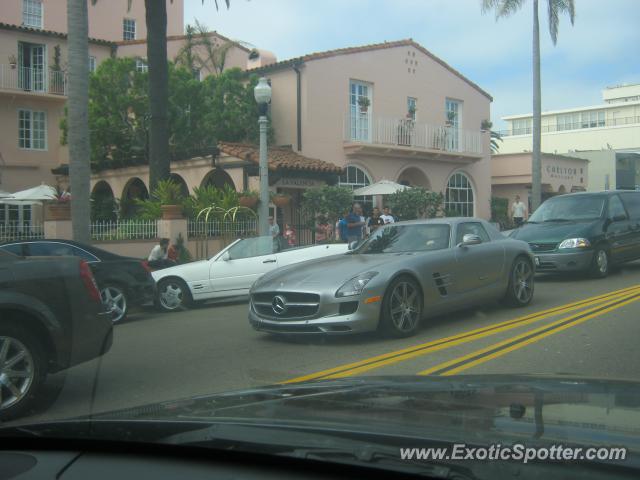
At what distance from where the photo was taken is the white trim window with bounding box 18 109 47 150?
2664 centimetres

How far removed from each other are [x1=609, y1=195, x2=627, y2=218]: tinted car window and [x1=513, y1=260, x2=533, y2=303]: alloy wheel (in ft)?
16.2

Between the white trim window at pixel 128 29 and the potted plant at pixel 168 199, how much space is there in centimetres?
2119

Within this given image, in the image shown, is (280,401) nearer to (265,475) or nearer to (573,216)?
(265,475)

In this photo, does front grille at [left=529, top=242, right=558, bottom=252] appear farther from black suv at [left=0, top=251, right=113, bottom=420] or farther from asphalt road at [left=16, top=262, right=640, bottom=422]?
black suv at [left=0, top=251, right=113, bottom=420]

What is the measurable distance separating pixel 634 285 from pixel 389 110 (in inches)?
564

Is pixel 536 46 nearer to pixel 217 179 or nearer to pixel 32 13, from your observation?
pixel 217 179

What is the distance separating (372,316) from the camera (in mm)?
7562

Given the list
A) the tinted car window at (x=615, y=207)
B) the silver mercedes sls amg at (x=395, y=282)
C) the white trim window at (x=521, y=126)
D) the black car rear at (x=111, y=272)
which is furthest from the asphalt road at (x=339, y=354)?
the white trim window at (x=521, y=126)

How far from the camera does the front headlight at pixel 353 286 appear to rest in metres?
7.50

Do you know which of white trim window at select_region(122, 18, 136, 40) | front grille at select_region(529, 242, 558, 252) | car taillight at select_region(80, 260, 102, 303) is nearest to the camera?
car taillight at select_region(80, 260, 102, 303)

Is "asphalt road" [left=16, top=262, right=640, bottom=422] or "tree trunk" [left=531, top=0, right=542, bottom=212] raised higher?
"tree trunk" [left=531, top=0, right=542, bottom=212]

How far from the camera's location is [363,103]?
78.0 feet

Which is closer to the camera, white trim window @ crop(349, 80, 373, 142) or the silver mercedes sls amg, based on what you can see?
the silver mercedes sls amg

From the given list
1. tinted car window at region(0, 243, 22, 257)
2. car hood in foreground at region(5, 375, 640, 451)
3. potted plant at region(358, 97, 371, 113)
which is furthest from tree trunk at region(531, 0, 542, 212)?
car hood in foreground at region(5, 375, 640, 451)
